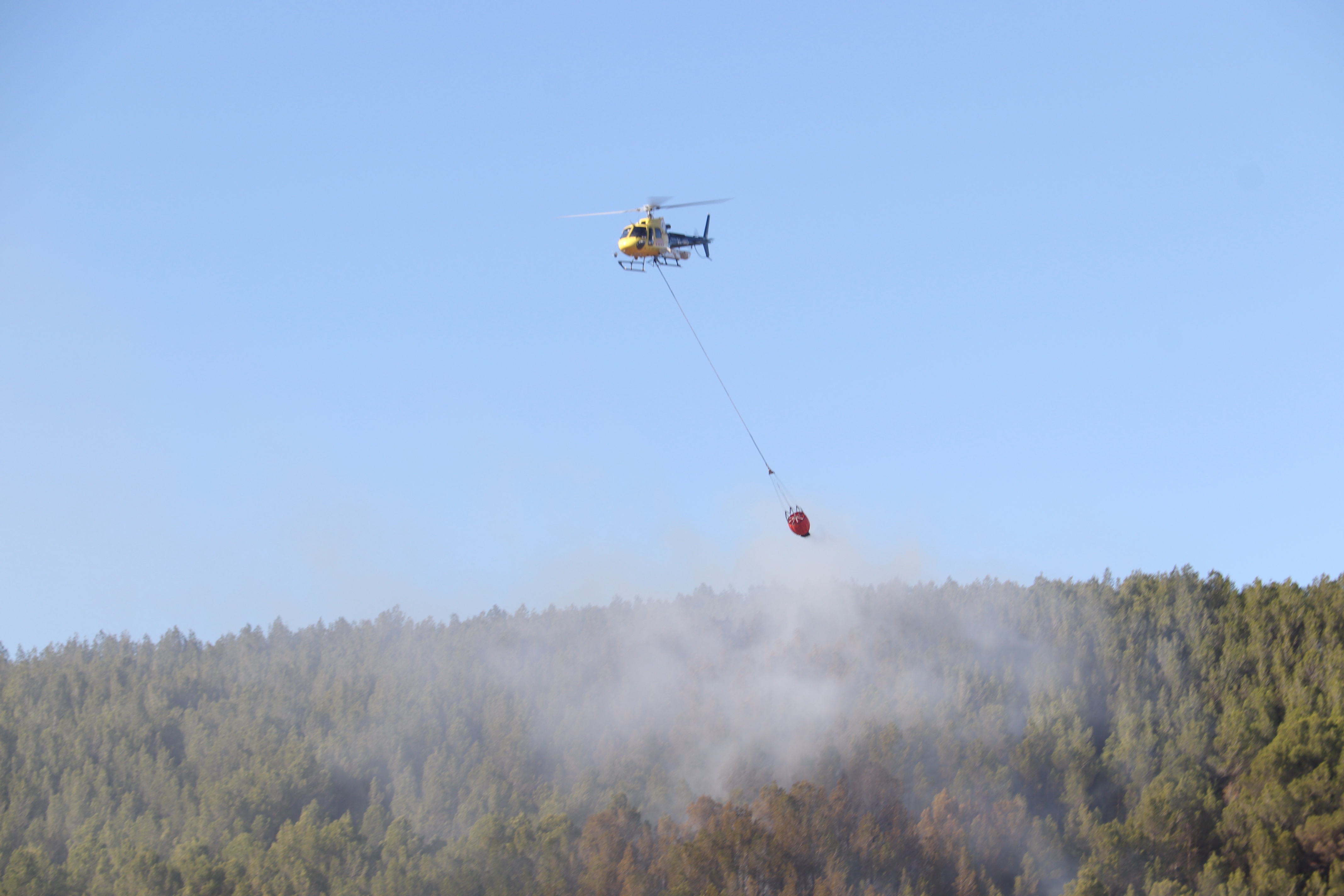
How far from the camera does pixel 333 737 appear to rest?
396ft

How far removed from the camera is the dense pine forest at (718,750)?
78688mm

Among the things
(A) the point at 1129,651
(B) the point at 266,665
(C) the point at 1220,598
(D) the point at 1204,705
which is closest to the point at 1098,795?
(D) the point at 1204,705

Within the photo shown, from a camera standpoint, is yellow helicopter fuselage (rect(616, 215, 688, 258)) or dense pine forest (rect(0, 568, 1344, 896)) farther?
dense pine forest (rect(0, 568, 1344, 896))

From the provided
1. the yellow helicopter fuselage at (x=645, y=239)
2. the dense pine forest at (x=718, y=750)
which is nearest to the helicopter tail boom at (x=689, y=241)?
the yellow helicopter fuselage at (x=645, y=239)

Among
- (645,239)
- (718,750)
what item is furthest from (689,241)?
(718,750)

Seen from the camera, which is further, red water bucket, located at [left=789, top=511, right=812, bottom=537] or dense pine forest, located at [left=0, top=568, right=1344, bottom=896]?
dense pine forest, located at [left=0, top=568, right=1344, bottom=896]

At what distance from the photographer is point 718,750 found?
11450cm

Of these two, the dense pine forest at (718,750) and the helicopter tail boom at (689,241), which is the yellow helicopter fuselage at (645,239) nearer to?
the helicopter tail boom at (689,241)

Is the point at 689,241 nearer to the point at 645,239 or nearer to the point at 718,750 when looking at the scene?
the point at 645,239

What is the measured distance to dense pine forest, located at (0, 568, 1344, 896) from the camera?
3098 inches

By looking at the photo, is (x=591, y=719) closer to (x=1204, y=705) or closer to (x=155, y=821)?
(x=155, y=821)

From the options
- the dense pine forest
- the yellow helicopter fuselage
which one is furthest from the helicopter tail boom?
the dense pine forest

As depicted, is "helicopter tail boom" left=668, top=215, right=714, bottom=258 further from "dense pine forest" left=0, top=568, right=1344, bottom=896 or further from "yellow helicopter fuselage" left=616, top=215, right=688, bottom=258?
"dense pine forest" left=0, top=568, right=1344, bottom=896

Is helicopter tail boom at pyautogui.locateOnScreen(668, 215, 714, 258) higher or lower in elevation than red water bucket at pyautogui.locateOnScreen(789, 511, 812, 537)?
higher
